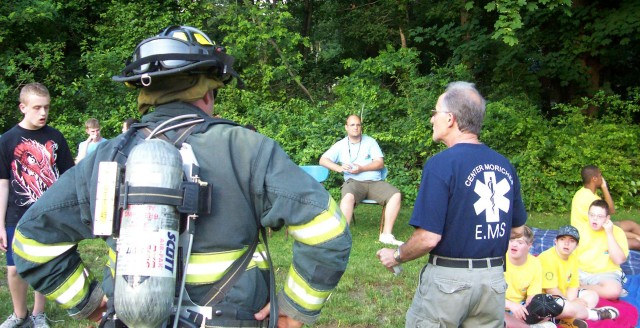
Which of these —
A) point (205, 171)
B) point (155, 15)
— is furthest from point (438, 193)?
point (155, 15)

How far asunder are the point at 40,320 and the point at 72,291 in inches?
125

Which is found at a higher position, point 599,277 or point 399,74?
point 399,74

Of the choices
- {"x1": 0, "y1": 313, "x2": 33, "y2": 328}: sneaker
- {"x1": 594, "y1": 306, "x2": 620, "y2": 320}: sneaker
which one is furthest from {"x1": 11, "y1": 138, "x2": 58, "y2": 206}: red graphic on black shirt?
{"x1": 594, "y1": 306, "x2": 620, "y2": 320}: sneaker

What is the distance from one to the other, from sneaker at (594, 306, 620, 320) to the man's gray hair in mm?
2871

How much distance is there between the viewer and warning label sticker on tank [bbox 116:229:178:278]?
1.87m

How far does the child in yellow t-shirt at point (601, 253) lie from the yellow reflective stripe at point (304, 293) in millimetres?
4283

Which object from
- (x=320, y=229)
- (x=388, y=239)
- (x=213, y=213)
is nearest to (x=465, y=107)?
(x=320, y=229)

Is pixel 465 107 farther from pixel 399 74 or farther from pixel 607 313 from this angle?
pixel 399 74

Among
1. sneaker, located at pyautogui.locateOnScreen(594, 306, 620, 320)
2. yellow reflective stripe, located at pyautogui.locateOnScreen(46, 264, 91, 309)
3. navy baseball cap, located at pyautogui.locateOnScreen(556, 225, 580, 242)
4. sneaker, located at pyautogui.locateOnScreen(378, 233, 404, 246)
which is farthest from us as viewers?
sneaker, located at pyautogui.locateOnScreen(378, 233, 404, 246)

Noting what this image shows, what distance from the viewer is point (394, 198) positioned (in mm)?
8930

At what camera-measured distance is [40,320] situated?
511 centimetres

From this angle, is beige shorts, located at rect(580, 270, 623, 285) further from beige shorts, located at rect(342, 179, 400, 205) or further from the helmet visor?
the helmet visor

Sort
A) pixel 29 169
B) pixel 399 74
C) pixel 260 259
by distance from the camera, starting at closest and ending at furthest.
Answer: pixel 260 259 < pixel 29 169 < pixel 399 74

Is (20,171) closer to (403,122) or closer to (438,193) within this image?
(438,193)
